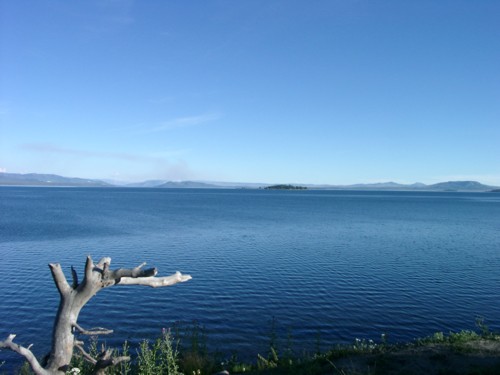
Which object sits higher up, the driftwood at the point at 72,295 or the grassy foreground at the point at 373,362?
the driftwood at the point at 72,295

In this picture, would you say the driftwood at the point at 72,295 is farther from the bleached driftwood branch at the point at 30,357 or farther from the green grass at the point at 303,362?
the green grass at the point at 303,362

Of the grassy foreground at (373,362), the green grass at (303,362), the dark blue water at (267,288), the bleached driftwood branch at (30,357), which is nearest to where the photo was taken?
the bleached driftwood branch at (30,357)

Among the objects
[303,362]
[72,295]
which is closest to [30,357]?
[72,295]

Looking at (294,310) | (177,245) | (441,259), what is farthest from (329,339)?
(177,245)

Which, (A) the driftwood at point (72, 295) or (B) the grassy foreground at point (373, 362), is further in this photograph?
(B) the grassy foreground at point (373, 362)

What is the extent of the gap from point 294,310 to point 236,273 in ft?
34.3

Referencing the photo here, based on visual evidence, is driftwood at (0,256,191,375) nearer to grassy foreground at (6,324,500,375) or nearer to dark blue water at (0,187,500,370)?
grassy foreground at (6,324,500,375)

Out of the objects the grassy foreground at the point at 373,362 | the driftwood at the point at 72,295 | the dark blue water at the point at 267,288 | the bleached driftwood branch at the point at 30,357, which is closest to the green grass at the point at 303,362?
the grassy foreground at the point at 373,362

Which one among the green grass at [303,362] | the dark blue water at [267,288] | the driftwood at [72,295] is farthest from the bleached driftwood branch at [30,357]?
the dark blue water at [267,288]

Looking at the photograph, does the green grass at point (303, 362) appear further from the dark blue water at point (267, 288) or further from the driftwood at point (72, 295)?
the driftwood at point (72, 295)

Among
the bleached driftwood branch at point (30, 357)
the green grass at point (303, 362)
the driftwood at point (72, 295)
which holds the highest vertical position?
the driftwood at point (72, 295)

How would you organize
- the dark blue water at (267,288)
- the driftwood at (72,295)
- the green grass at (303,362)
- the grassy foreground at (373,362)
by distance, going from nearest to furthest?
the driftwood at (72,295)
the grassy foreground at (373,362)
the green grass at (303,362)
the dark blue water at (267,288)

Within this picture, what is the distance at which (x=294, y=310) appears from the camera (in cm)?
2555

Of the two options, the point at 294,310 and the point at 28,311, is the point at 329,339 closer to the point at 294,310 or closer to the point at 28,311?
the point at 294,310
